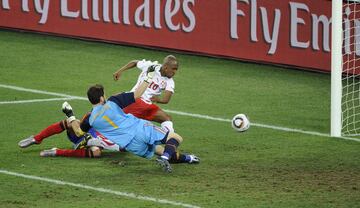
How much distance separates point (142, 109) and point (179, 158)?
4.37ft

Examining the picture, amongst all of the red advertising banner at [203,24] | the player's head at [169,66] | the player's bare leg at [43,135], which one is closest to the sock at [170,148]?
the player's head at [169,66]

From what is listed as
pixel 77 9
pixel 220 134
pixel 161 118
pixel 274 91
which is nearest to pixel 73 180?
pixel 161 118

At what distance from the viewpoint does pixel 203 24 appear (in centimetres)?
2194

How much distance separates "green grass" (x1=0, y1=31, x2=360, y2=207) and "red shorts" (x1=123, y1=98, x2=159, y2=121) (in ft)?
2.12

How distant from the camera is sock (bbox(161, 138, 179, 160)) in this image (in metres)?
13.5

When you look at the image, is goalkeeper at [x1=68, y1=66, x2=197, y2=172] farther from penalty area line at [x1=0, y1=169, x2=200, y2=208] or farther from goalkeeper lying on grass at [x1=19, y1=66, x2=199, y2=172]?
penalty area line at [x1=0, y1=169, x2=200, y2=208]

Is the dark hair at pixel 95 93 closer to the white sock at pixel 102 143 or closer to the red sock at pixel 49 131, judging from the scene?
the white sock at pixel 102 143

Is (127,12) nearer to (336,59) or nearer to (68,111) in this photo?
(336,59)

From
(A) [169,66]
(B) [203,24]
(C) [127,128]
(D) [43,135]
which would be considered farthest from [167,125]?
(B) [203,24]

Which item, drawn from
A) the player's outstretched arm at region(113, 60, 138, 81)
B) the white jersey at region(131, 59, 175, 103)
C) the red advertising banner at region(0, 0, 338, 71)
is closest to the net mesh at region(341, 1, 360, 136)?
the red advertising banner at region(0, 0, 338, 71)

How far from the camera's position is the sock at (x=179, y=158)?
46.1 ft

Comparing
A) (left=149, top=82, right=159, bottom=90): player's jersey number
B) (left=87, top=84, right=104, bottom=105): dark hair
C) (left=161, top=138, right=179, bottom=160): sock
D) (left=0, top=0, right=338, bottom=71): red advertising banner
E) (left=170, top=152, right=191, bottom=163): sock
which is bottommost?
(left=170, top=152, right=191, bottom=163): sock

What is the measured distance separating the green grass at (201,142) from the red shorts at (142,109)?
65 cm

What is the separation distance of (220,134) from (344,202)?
162 inches
